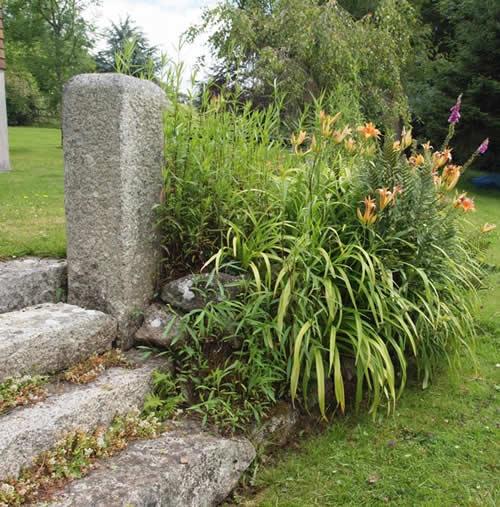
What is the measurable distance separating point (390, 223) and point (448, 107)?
9.00 m

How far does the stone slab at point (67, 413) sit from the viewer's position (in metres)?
1.73

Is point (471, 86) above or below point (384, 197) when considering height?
above

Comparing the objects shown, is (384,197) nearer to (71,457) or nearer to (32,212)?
(71,457)

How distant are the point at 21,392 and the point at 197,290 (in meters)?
0.91

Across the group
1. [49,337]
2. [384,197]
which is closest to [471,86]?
[384,197]

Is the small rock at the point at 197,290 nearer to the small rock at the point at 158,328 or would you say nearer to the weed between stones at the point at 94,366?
the small rock at the point at 158,328

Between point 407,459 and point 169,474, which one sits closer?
point 169,474

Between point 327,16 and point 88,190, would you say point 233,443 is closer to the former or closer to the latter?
point 88,190

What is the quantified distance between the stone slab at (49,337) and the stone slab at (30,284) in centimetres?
15

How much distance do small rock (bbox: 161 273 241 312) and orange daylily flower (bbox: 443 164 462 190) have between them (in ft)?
4.24

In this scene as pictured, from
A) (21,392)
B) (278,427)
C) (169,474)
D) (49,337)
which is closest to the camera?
(169,474)

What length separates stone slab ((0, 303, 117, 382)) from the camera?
1994mm

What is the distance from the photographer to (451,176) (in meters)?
2.82

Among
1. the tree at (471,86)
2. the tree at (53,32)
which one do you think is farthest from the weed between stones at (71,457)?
the tree at (53,32)
